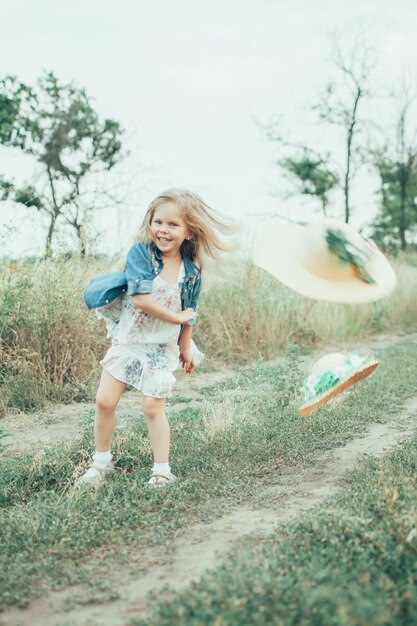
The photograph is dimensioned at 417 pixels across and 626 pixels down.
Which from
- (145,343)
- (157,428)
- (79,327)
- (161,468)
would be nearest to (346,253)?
(145,343)

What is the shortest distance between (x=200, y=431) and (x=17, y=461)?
1.27 metres

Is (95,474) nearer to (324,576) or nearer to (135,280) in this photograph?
(135,280)

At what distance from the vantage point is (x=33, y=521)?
3.19 m

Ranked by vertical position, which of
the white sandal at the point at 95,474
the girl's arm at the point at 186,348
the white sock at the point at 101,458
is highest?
the girl's arm at the point at 186,348

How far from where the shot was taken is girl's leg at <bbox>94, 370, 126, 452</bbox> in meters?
3.97

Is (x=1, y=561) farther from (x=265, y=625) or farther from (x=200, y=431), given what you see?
(x=200, y=431)

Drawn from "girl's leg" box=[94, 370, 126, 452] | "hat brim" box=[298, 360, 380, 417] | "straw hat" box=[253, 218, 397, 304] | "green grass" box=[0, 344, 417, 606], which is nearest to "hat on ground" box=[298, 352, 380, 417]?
"hat brim" box=[298, 360, 380, 417]

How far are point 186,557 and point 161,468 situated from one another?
1.05 m

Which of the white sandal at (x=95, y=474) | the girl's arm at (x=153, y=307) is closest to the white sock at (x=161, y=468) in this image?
the white sandal at (x=95, y=474)

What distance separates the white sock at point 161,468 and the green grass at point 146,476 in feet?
0.34

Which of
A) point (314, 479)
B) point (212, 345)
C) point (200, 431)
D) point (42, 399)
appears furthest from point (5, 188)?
point (314, 479)

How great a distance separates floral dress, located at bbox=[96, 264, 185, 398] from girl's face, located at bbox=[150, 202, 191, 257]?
7.8 inches

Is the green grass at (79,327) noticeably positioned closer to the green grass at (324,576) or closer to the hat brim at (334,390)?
the hat brim at (334,390)

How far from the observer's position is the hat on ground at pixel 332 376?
3.73m
